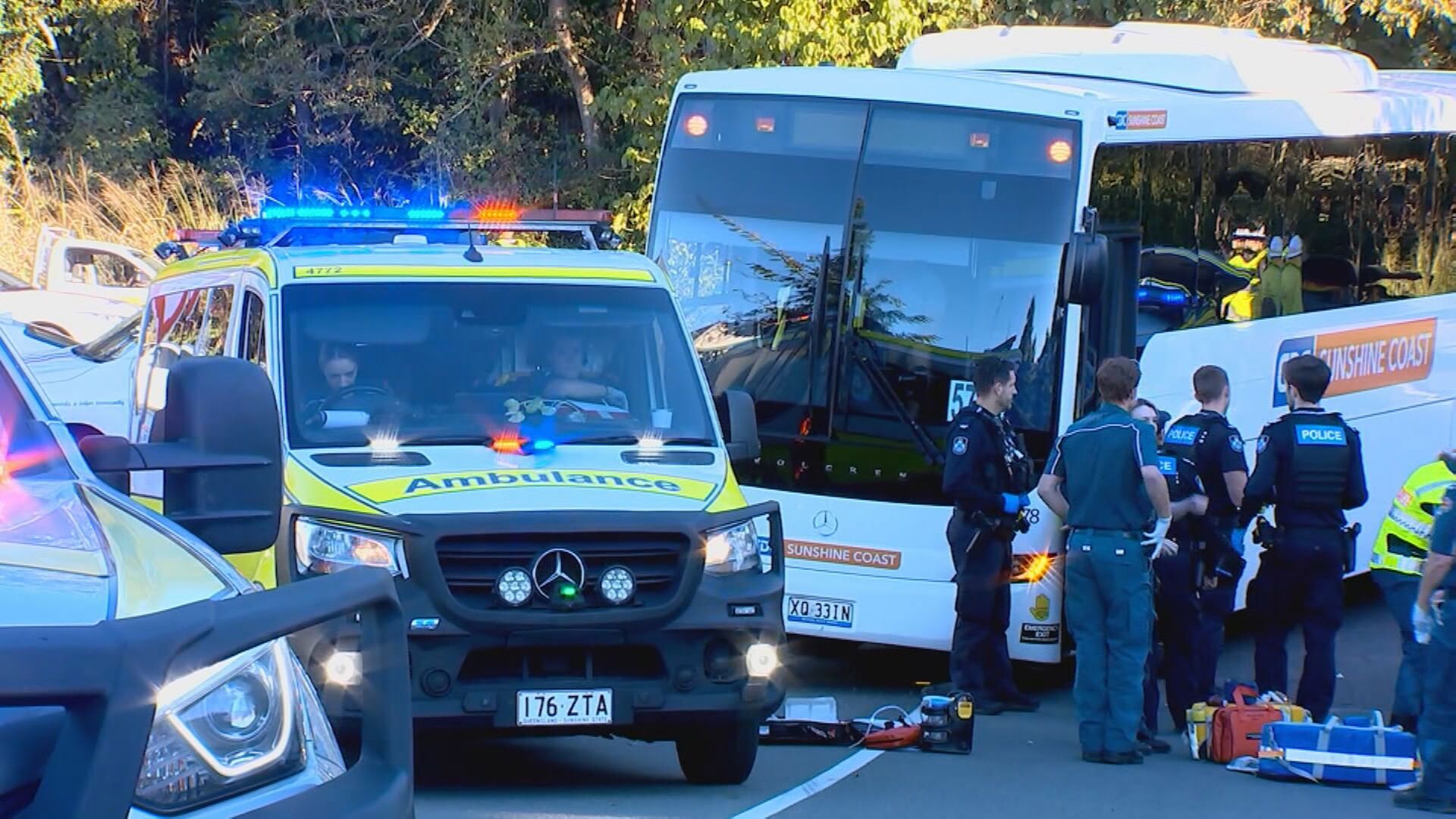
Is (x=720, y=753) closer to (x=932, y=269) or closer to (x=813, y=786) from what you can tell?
(x=813, y=786)

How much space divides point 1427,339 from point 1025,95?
17.1 ft

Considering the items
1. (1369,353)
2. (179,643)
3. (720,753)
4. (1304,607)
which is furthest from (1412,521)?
(179,643)

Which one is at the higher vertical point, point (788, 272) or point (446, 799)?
point (788, 272)

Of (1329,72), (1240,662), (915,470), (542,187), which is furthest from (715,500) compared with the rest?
(542,187)

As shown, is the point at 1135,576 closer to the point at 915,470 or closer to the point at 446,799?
the point at 915,470

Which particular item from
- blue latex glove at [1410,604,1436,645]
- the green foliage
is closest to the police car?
blue latex glove at [1410,604,1436,645]

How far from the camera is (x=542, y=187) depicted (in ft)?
100

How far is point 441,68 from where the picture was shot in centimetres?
3234

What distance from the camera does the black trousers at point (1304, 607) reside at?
10.0 metres

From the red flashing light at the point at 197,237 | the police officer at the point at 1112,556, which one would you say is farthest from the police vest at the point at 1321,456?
the red flashing light at the point at 197,237

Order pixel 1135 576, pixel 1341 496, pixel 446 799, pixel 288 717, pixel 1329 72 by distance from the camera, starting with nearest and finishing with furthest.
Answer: pixel 288 717 → pixel 446 799 → pixel 1135 576 → pixel 1341 496 → pixel 1329 72

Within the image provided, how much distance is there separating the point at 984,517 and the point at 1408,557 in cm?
200

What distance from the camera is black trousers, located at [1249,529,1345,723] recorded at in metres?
10.0

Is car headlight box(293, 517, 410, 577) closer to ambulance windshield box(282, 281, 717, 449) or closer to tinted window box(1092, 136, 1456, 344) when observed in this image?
ambulance windshield box(282, 281, 717, 449)
